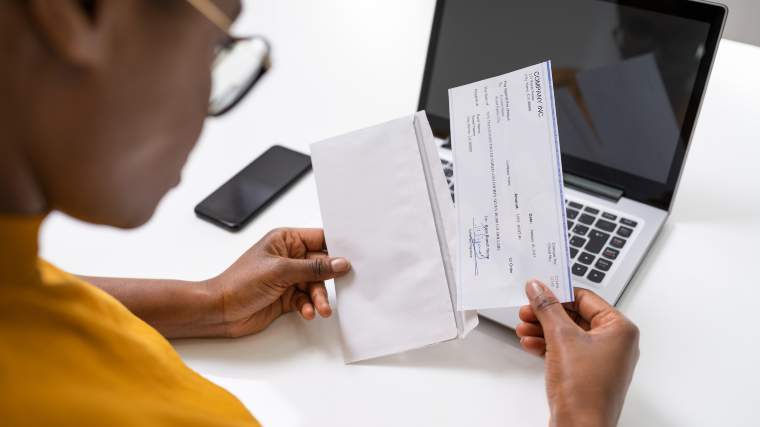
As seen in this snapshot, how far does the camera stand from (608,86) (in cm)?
88

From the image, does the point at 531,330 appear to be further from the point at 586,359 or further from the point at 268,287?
the point at 268,287

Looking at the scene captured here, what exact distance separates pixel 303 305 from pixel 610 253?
0.36 m

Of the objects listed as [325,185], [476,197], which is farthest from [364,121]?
[476,197]

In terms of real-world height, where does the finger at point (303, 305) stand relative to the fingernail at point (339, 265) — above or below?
below

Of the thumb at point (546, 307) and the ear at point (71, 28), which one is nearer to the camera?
the ear at point (71, 28)

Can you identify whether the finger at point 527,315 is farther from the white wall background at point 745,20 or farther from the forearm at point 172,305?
the white wall background at point 745,20

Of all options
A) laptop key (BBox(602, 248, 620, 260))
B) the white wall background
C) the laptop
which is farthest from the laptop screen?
the white wall background

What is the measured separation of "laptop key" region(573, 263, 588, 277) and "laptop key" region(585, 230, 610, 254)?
0.03 metres

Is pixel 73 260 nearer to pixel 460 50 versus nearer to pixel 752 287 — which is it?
pixel 460 50

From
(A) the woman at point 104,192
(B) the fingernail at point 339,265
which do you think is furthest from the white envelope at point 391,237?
(A) the woman at point 104,192

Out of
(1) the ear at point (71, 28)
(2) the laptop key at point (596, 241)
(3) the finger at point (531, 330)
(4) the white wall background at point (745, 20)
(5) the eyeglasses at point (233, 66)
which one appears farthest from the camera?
(4) the white wall background at point (745, 20)

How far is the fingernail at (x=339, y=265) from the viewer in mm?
778

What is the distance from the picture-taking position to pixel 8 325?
467 millimetres

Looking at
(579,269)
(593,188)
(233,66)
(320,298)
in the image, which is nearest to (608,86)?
(593,188)
